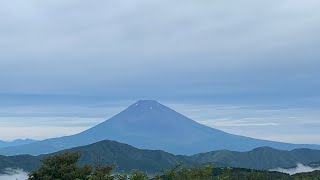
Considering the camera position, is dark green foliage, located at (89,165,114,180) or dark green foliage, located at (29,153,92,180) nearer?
dark green foliage, located at (89,165,114,180)

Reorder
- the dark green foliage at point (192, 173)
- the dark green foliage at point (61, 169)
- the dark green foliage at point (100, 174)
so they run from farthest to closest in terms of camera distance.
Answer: the dark green foliage at point (61, 169), the dark green foliage at point (100, 174), the dark green foliage at point (192, 173)

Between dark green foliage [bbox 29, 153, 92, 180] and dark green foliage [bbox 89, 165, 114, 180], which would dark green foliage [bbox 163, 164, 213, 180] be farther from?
dark green foliage [bbox 29, 153, 92, 180]

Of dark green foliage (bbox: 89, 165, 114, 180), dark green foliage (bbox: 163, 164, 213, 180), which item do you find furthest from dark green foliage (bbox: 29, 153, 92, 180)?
dark green foliage (bbox: 163, 164, 213, 180)

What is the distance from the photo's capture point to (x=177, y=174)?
3550 centimetres

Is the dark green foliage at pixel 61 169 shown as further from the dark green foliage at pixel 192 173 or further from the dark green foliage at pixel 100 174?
the dark green foliage at pixel 192 173

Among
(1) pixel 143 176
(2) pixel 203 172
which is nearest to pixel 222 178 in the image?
(2) pixel 203 172

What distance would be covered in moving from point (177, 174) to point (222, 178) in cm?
348

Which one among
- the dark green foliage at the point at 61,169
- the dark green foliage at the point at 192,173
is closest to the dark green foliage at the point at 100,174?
the dark green foliage at the point at 192,173

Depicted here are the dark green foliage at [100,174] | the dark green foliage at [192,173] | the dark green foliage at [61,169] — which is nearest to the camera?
the dark green foliage at [192,173]

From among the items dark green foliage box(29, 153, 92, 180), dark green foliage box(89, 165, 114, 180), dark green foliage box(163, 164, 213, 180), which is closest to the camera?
dark green foliage box(163, 164, 213, 180)

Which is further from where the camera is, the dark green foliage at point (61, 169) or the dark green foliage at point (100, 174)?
the dark green foliage at point (61, 169)

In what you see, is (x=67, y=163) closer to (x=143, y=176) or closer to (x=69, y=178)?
(x=69, y=178)

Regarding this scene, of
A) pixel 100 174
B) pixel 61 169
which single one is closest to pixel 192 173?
pixel 100 174

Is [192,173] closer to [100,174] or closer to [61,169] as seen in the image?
[100,174]
